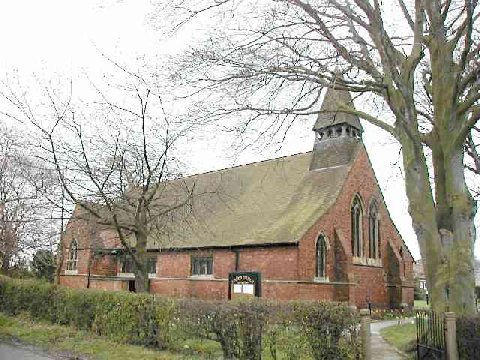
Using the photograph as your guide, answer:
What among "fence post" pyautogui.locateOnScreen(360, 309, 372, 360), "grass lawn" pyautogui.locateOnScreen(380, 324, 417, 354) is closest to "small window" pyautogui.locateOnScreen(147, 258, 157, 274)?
"grass lawn" pyautogui.locateOnScreen(380, 324, 417, 354)

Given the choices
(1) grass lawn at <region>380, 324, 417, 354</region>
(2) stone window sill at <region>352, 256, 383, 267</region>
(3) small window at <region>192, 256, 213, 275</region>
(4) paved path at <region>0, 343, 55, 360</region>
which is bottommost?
(4) paved path at <region>0, 343, 55, 360</region>

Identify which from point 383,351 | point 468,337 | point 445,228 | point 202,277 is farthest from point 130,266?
point 468,337

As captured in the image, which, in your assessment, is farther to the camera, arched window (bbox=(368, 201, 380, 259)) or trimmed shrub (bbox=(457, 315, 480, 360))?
arched window (bbox=(368, 201, 380, 259))

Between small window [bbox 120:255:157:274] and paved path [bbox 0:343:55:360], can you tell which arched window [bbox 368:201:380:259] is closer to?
small window [bbox 120:255:157:274]

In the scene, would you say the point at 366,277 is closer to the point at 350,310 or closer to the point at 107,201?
the point at 107,201

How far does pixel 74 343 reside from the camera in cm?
1287

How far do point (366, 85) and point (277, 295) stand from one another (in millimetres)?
13642

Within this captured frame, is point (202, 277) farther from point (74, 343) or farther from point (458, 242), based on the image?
point (458, 242)

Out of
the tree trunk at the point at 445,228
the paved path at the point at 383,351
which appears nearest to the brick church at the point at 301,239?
the paved path at the point at 383,351

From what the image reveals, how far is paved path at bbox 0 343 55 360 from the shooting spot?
37.1 ft

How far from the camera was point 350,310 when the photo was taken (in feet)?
30.1

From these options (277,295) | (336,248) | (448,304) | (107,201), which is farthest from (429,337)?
(336,248)

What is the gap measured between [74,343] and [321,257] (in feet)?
48.2

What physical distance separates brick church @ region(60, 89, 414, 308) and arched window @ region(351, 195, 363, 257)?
0.06m
